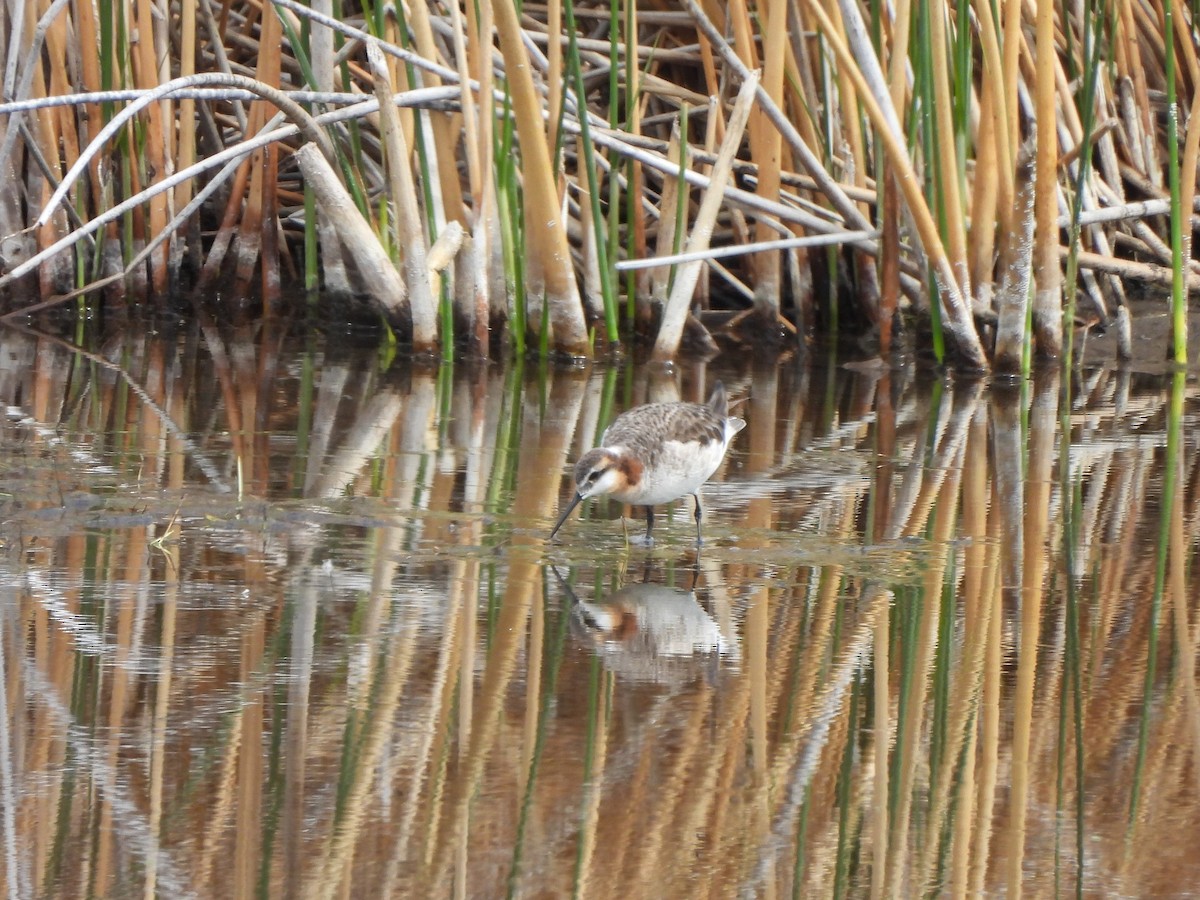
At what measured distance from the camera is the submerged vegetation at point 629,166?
8000 mm

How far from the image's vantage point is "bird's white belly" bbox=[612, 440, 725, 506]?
500 centimetres

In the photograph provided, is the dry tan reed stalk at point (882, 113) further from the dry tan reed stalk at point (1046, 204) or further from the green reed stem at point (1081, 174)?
the green reed stem at point (1081, 174)

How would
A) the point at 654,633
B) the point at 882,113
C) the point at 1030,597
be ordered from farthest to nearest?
the point at 882,113
the point at 1030,597
the point at 654,633

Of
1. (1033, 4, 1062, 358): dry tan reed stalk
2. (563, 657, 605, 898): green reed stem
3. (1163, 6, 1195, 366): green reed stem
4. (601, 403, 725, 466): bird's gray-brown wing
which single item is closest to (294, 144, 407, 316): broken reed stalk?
(1033, 4, 1062, 358): dry tan reed stalk

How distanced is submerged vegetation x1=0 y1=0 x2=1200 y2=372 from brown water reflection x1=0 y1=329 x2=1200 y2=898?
1.62m

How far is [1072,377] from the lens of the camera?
9.00m

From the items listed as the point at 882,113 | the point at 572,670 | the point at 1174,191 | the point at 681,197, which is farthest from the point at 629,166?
the point at 572,670

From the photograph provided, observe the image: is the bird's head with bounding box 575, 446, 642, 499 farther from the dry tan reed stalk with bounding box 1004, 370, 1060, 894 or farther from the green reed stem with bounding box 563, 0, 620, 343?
the green reed stem with bounding box 563, 0, 620, 343

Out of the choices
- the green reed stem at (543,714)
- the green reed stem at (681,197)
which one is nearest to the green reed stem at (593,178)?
the green reed stem at (681,197)

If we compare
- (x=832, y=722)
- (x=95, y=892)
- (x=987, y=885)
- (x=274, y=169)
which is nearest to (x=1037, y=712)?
(x=832, y=722)

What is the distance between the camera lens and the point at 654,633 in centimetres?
425

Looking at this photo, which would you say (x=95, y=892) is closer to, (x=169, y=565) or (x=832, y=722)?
(x=832, y=722)

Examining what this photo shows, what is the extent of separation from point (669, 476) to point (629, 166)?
4465mm

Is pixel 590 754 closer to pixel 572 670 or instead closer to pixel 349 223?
pixel 572 670
